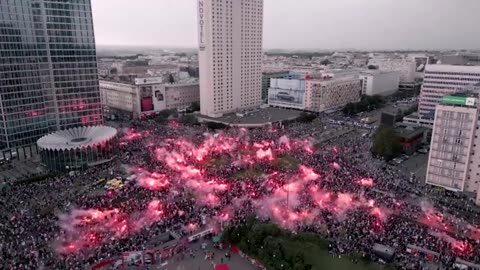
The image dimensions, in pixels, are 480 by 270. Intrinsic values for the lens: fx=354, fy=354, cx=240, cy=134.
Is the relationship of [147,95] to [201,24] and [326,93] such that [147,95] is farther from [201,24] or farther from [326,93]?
[326,93]

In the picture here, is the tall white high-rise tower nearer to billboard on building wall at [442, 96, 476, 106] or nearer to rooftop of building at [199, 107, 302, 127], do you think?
rooftop of building at [199, 107, 302, 127]

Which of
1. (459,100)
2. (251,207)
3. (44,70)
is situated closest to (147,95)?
(44,70)

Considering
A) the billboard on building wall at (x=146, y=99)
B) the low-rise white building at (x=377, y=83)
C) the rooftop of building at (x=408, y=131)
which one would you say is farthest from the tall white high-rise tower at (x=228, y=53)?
the low-rise white building at (x=377, y=83)

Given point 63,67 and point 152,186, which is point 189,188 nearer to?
point 152,186

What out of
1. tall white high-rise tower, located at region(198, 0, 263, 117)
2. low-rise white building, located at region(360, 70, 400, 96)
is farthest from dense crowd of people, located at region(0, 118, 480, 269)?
low-rise white building, located at region(360, 70, 400, 96)

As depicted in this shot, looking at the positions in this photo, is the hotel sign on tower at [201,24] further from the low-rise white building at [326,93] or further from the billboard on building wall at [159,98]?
the low-rise white building at [326,93]

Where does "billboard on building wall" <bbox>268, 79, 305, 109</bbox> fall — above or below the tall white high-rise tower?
below
